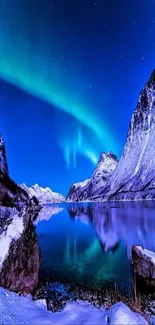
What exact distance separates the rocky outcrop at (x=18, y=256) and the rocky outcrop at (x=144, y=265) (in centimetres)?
609

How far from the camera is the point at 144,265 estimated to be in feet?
44.0

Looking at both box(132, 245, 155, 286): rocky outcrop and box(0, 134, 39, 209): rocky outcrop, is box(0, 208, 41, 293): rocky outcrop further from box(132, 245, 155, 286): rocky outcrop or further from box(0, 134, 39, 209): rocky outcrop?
box(0, 134, 39, 209): rocky outcrop

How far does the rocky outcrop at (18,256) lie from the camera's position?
10359 mm

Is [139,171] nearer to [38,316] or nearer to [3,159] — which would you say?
[3,159]

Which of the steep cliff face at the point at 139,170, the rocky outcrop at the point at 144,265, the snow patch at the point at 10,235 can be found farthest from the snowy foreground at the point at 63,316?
the steep cliff face at the point at 139,170

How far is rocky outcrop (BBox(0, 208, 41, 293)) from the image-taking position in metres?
10.4

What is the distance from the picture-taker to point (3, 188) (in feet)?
195

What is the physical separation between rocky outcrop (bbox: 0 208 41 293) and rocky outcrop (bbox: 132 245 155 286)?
20.0 feet

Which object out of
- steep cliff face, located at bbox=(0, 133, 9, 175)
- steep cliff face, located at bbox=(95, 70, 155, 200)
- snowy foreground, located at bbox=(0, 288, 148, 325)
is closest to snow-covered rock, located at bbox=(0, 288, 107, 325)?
snowy foreground, located at bbox=(0, 288, 148, 325)

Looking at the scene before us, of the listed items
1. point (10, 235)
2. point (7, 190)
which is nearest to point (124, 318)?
point (10, 235)

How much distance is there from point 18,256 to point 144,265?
7.02 metres

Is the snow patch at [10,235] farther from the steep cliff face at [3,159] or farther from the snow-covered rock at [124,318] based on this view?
the steep cliff face at [3,159]

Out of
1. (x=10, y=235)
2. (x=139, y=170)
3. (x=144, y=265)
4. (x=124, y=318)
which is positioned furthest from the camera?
(x=139, y=170)

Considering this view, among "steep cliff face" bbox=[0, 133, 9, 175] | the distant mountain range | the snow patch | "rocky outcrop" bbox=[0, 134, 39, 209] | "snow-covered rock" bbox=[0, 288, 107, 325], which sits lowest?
"snow-covered rock" bbox=[0, 288, 107, 325]
